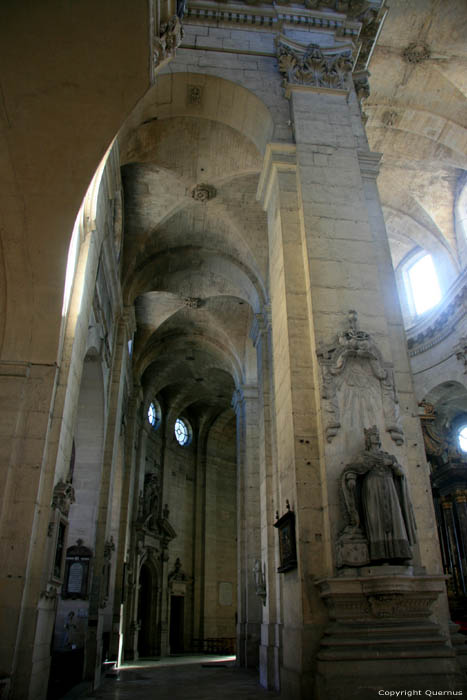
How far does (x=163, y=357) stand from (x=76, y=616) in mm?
11629

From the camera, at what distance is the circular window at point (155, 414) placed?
23259 mm

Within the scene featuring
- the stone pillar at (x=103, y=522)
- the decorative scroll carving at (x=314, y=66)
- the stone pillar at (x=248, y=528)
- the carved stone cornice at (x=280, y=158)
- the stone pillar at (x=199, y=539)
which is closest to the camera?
the carved stone cornice at (x=280, y=158)

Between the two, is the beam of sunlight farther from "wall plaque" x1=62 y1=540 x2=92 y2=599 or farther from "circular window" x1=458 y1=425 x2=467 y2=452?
"wall plaque" x1=62 y1=540 x2=92 y2=599

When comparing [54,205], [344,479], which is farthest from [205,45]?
[344,479]

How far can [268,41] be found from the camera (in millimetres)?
10289

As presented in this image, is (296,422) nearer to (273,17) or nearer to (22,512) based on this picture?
(22,512)

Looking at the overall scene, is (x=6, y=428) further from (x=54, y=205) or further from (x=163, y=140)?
(x=163, y=140)

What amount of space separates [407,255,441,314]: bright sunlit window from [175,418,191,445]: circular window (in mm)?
12642

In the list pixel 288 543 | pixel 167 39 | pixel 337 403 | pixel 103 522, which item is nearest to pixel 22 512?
pixel 288 543

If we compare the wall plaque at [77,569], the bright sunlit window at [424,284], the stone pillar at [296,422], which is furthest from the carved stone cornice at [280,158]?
the bright sunlit window at [424,284]

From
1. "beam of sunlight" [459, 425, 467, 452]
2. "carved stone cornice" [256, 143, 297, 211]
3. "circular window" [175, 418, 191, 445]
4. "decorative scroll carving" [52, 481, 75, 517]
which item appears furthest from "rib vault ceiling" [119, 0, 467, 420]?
"circular window" [175, 418, 191, 445]

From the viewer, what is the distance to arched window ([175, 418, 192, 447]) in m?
25.5

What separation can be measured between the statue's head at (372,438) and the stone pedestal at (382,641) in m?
1.37

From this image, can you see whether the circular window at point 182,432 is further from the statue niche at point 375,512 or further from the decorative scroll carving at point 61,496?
the statue niche at point 375,512
